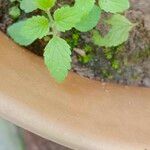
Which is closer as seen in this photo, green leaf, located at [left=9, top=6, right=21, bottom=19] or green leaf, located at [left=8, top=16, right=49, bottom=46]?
green leaf, located at [left=8, top=16, right=49, bottom=46]

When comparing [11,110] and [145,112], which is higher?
[11,110]

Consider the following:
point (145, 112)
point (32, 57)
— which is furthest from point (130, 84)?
point (32, 57)

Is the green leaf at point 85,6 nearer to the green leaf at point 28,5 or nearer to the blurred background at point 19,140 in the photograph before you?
the green leaf at point 28,5

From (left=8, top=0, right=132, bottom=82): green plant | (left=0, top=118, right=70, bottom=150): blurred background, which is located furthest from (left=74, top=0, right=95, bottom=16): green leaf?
(left=0, top=118, right=70, bottom=150): blurred background

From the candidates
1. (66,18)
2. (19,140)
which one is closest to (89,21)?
(66,18)

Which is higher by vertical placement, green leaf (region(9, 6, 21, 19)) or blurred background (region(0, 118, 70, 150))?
green leaf (region(9, 6, 21, 19))

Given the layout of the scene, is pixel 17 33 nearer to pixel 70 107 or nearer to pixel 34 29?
pixel 34 29

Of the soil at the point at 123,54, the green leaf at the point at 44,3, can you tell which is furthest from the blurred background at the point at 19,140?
the green leaf at the point at 44,3

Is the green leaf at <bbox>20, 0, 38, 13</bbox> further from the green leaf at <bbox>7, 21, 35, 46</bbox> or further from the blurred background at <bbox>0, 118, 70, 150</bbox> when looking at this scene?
the blurred background at <bbox>0, 118, 70, 150</bbox>

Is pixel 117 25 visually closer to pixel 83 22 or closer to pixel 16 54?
pixel 83 22
